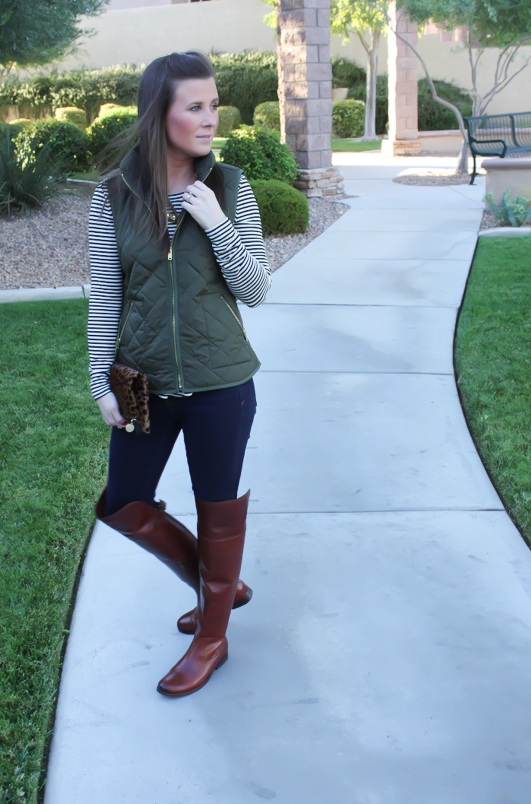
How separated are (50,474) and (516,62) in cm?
2752

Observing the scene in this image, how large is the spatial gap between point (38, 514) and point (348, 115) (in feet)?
86.4

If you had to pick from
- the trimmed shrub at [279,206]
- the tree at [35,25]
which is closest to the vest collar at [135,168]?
the trimmed shrub at [279,206]

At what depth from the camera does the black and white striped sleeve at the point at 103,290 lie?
201cm

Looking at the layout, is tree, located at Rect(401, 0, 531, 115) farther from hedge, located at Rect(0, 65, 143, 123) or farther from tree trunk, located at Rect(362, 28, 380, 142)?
hedge, located at Rect(0, 65, 143, 123)

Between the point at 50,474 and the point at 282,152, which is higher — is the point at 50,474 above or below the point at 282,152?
below

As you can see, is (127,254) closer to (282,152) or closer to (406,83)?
(282,152)

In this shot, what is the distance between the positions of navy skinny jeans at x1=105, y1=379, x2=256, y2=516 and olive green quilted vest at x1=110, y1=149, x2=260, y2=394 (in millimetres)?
67

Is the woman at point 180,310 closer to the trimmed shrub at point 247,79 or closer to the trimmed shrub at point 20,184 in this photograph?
the trimmed shrub at point 20,184

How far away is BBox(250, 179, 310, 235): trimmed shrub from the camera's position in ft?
30.5

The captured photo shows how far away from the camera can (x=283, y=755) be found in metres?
2.01

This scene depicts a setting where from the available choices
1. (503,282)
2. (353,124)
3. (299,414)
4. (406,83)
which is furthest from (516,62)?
(299,414)

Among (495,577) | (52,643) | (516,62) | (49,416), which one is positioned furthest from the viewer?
(516,62)

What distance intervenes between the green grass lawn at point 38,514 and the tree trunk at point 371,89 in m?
21.4

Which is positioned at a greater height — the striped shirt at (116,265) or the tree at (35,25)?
the tree at (35,25)
